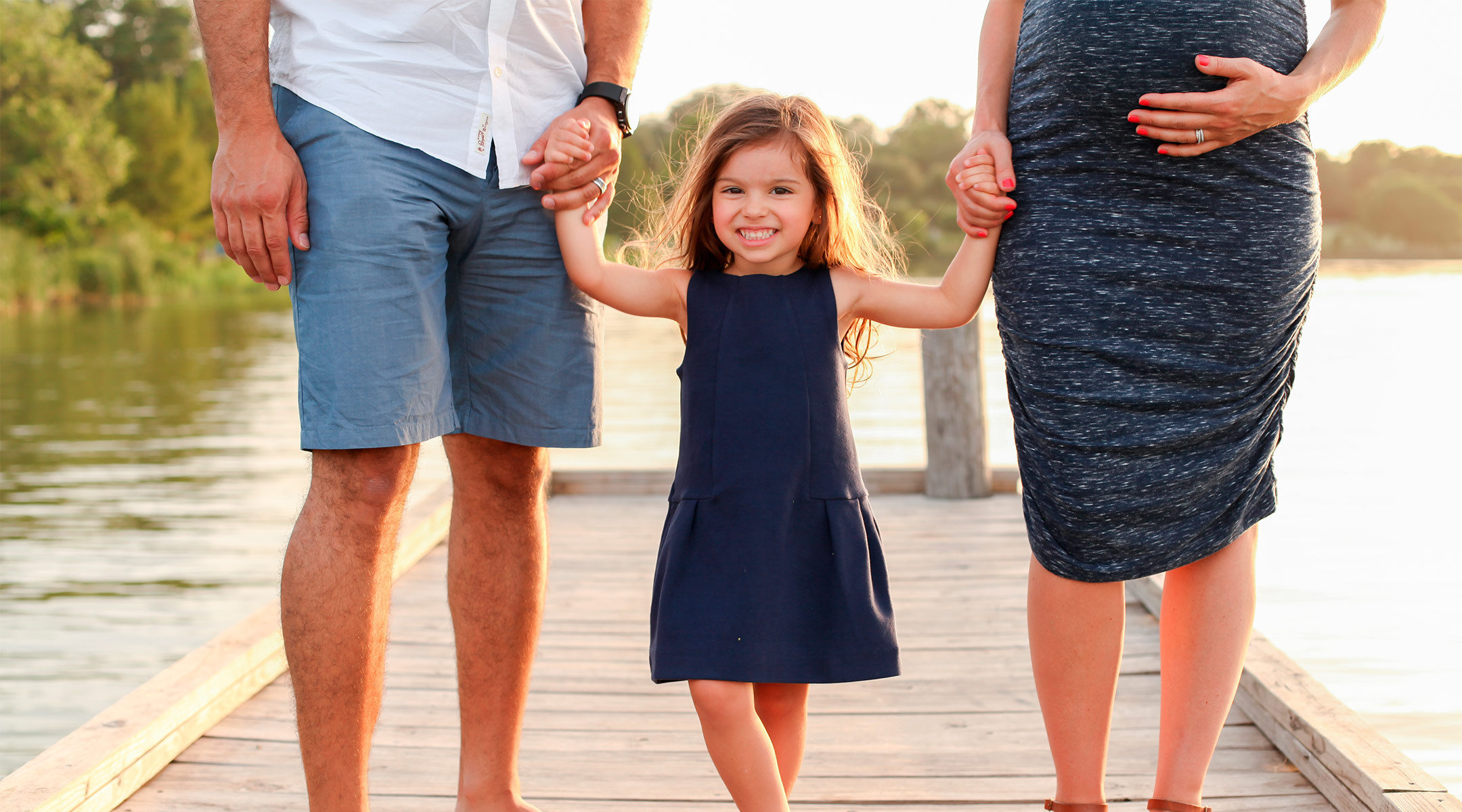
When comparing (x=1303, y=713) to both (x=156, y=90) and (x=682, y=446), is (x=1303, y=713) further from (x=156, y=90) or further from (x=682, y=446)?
(x=156, y=90)

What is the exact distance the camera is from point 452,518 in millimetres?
1978

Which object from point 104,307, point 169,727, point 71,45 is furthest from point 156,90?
point 169,727

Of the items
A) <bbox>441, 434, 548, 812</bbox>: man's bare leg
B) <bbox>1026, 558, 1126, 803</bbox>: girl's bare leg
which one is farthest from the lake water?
<bbox>441, 434, 548, 812</bbox>: man's bare leg

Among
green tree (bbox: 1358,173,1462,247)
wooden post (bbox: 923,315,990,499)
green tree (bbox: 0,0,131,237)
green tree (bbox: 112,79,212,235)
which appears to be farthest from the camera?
green tree (bbox: 112,79,212,235)

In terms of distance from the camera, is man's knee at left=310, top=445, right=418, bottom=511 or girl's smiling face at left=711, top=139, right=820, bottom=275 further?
girl's smiling face at left=711, top=139, right=820, bottom=275

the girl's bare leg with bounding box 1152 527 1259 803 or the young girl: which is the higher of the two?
the young girl

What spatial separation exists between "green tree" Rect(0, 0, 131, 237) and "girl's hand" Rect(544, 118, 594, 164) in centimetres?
3382

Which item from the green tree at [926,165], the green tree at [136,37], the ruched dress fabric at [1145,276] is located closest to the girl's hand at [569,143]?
the ruched dress fabric at [1145,276]

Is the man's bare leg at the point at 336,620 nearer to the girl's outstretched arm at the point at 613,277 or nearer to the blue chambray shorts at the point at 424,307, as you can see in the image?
the blue chambray shorts at the point at 424,307

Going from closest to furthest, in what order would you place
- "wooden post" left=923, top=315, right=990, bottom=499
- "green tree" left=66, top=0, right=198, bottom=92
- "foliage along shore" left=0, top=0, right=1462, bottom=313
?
"wooden post" left=923, top=315, right=990, bottom=499 → "foliage along shore" left=0, top=0, right=1462, bottom=313 → "green tree" left=66, top=0, right=198, bottom=92

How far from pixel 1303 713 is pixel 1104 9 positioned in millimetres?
1270

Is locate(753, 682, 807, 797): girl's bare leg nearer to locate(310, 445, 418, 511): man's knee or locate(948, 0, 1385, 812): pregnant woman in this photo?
locate(948, 0, 1385, 812): pregnant woman

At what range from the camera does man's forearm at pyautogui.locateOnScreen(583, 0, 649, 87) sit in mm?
1944

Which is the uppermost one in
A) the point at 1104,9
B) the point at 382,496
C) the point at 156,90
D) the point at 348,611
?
the point at 156,90
